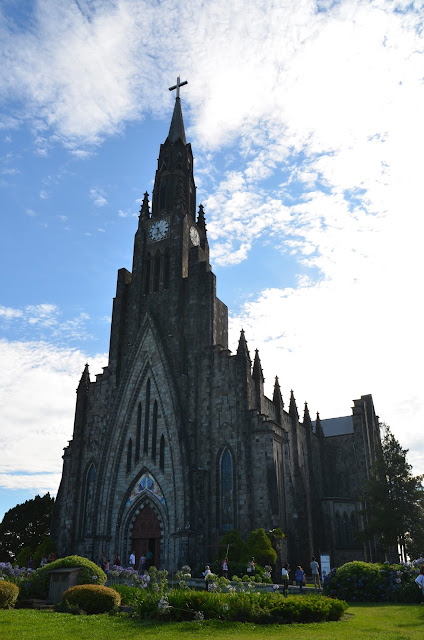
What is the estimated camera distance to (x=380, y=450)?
43.2 metres

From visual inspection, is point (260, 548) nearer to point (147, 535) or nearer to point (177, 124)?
point (147, 535)

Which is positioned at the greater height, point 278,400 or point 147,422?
point 278,400

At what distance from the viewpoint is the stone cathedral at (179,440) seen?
37812 mm

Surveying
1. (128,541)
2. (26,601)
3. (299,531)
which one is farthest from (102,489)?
(26,601)

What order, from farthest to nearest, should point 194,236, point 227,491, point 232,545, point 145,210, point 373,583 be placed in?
point 145,210
point 194,236
point 227,491
point 232,545
point 373,583

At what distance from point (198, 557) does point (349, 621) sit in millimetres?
21158

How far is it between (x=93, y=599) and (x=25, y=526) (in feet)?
134

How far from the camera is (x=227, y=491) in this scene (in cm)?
3822

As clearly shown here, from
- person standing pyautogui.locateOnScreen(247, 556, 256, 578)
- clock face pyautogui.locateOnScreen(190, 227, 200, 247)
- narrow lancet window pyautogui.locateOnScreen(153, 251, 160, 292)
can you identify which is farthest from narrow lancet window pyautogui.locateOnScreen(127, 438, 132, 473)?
clock face pyautogui.locateOnScreen(190, 227, 200, 247)

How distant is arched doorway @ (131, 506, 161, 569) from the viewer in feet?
129

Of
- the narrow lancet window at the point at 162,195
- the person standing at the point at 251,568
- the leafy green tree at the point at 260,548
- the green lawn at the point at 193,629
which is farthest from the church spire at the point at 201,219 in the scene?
the green lawn at the point at 193,629

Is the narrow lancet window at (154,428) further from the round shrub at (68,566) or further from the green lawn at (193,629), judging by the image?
the green lawn at (193,629)

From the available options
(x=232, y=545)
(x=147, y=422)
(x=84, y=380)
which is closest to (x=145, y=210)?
(x=84, y=380)

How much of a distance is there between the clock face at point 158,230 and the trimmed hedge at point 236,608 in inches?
1467
